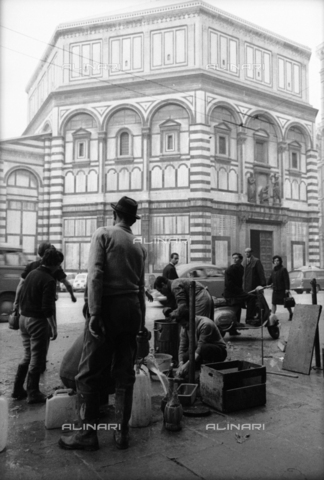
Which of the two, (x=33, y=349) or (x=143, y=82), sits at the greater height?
(x=143, y=82)

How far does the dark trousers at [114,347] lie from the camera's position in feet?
10.9

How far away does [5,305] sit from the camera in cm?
1142

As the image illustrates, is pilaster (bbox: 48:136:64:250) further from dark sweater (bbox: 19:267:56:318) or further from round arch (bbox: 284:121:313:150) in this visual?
dark sweater (bbox: 19:267:56:318)

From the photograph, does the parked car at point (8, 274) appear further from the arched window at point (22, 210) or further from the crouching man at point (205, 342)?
the arched window at point (22, 210)

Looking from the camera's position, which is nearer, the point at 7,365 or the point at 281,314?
the point at 7,365

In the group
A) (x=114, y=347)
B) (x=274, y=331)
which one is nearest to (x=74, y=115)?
(x=274, y=331)

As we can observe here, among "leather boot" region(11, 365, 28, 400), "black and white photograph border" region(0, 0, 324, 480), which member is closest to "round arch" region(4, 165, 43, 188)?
"black and white photograph border" region(0, 0, 324, 480)

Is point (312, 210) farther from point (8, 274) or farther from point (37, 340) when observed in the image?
point (37, 340)

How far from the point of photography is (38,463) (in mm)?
3115

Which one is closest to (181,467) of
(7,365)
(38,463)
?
(38,463)

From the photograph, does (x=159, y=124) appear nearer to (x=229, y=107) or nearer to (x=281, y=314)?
(x=229, y=107)

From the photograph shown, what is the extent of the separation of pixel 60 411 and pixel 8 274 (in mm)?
8545

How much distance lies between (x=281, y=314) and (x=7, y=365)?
352 inches

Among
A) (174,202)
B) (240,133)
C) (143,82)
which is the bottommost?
(174,202)
